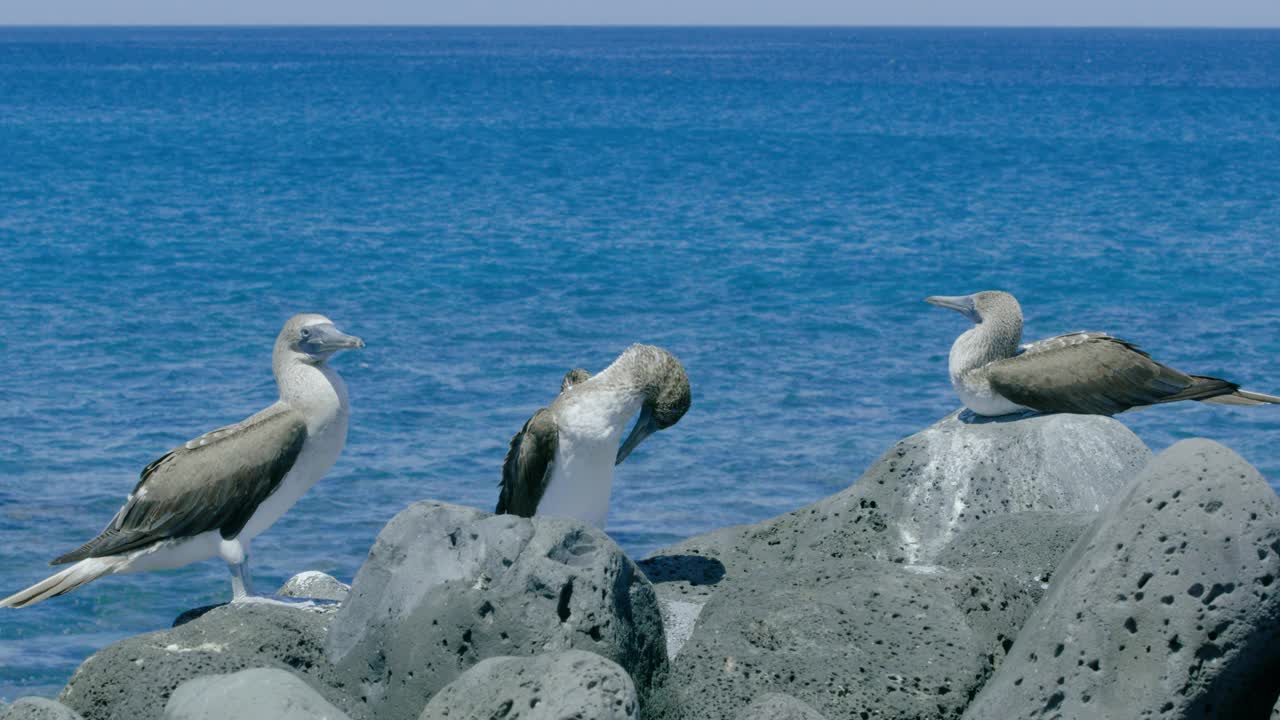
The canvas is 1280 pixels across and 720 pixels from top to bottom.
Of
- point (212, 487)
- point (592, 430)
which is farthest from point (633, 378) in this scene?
point (212, 487)

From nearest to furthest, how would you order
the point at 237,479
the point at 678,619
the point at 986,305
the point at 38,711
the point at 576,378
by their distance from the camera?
the point at 38,711 < the point at 678,619 < the point at 237,479 < the point at 576,378 < the point at 986,305

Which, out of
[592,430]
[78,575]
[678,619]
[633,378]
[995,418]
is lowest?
[78,575]

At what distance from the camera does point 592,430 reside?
6.74 m

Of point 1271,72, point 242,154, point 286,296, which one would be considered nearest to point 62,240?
point 286,296

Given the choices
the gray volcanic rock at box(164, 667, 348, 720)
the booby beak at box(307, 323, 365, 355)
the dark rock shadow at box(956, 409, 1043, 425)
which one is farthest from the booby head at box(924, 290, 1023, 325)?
the gray volcanic rock at box(164, 667, 348, 720)

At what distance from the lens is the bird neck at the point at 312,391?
6.69 m

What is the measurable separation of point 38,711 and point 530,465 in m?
2.54

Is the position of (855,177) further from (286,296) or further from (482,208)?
(286,296)

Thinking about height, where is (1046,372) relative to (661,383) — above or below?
below

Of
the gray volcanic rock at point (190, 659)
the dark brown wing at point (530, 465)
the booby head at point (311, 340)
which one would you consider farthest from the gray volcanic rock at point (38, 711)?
the dark brown wing at point (530, 465)

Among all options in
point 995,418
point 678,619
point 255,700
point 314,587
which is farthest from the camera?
point 995,418

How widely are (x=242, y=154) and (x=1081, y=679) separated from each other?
40125mm

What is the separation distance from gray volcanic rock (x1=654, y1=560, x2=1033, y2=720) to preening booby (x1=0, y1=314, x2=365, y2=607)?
2051 mm

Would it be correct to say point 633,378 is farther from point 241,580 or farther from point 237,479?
point 241,580
